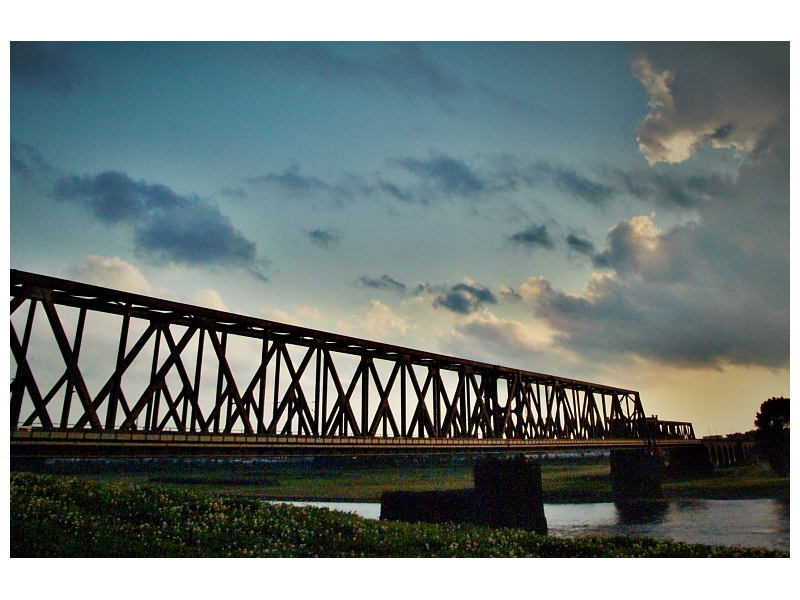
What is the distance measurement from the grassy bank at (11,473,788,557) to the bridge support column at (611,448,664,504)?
787 inches

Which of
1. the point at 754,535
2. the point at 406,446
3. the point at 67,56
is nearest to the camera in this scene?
the point at 67,56

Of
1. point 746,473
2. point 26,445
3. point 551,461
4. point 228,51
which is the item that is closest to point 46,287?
point 26,445

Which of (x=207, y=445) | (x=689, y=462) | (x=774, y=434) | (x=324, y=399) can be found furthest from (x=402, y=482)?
(x=689, y=462)

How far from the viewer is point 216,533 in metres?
16.4

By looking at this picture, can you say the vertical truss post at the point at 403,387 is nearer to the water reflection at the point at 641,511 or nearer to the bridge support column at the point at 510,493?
the bridge support column at the point at 510,493

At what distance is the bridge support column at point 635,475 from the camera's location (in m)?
37.6

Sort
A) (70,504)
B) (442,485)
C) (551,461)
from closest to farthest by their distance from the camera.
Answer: (70,504)
(442,485)
(551,461)

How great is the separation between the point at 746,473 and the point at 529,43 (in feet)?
97.6

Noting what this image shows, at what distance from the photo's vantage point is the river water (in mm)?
19953

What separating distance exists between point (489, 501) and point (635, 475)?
19.6 m

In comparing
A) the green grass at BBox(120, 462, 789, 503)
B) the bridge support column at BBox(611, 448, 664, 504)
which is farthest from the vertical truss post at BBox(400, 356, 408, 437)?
the bridge support column at BBox(611, 448, 664, 504)

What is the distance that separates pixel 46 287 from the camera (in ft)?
47.6

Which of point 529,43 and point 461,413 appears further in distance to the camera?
point 461,413
